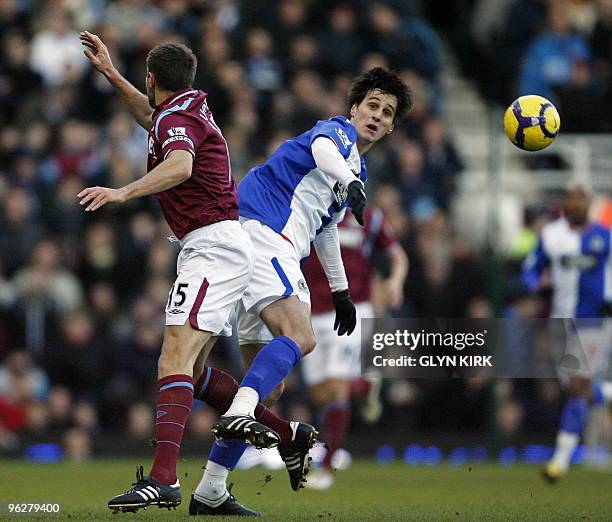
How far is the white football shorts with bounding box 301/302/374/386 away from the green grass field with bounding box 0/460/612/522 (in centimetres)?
92

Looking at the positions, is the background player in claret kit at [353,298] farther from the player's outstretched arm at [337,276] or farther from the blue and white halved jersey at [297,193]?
the blue and white halved jersey at [297,193]

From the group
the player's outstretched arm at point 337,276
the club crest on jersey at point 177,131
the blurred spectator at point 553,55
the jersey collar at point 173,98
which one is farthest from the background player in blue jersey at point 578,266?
the club crest on jersey at point 177,131

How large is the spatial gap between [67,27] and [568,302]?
22.6 feet

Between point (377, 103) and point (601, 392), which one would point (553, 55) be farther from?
point (377, 103)

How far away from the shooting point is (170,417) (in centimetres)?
706

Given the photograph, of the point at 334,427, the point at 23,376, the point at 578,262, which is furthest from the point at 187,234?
the point at 23,376

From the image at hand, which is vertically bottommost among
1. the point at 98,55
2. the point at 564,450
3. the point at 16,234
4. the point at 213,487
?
the point at 213,487

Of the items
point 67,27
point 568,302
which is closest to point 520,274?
point 568,302

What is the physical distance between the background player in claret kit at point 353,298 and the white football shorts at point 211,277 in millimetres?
4367

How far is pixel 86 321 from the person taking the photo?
561 inches

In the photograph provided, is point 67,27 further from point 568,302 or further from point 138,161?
point 568,302

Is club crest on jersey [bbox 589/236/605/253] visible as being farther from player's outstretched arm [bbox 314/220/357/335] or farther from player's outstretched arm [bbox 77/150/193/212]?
player's outstretched arm [bbox 77/150/193/212]

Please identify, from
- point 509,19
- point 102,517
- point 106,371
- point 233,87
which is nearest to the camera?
point 102,517

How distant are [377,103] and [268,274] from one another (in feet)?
4.12
